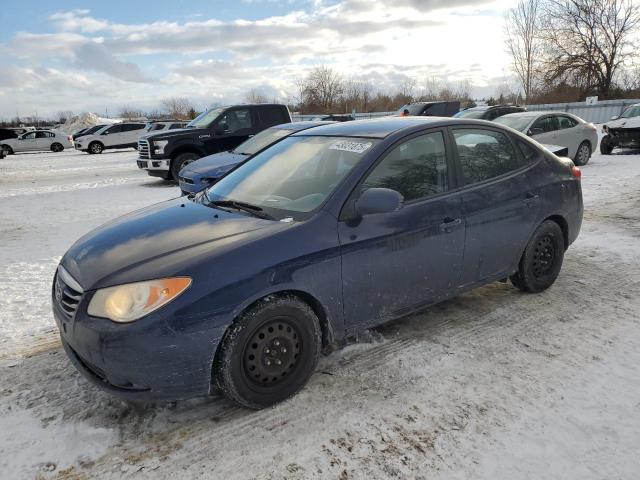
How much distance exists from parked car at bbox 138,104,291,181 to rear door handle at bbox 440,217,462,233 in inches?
362

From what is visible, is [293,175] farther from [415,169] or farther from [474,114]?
[474,114]

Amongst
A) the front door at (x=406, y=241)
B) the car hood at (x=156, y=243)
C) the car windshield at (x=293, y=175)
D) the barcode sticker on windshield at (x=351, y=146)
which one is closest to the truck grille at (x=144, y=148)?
the car windshield at (x=293, y=175)

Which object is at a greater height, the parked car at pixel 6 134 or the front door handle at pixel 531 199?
the parked car at pixel 6 134

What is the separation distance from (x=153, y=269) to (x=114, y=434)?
37.4 inches

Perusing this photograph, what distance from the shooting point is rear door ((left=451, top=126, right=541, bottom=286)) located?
3.76 m

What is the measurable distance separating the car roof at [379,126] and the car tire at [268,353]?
148 cm

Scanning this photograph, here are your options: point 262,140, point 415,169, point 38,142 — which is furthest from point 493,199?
A: point 38,142

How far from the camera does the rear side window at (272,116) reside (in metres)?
12.4

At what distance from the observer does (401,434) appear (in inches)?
104

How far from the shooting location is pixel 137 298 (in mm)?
2562

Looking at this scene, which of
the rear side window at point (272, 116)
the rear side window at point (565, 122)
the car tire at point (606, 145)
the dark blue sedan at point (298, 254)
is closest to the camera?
the dark blue sedan at point (298, 254)

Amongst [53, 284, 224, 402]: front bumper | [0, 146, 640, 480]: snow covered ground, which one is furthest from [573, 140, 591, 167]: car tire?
[53, 284, 224, 402]: front bumper

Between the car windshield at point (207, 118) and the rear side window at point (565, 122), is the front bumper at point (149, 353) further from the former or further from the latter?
the rear side window at point (565, 122)

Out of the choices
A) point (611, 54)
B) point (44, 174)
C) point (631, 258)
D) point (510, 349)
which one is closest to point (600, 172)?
point (631, 258)
